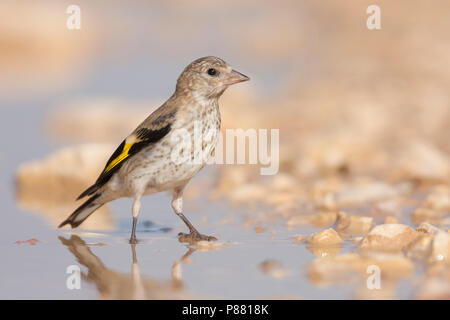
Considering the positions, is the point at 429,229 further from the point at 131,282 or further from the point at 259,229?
the point at 131,282

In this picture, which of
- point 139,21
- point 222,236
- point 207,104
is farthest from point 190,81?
point 139,21

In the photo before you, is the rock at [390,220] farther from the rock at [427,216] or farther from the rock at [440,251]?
the rock at [440,251]

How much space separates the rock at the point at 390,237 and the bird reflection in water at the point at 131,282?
1197mm

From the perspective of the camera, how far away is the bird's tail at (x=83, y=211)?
243 inches

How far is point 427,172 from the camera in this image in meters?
7.38

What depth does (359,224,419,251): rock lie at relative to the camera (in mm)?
4992

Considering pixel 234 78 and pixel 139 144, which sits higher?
pixel 234 78

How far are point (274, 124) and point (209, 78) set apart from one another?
491cm

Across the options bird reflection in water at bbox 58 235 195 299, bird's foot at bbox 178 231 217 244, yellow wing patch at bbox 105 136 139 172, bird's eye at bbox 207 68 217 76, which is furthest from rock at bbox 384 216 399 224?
yellow wing patch at bbox 105 136 139 172

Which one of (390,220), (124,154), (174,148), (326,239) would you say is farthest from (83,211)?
(390,220)

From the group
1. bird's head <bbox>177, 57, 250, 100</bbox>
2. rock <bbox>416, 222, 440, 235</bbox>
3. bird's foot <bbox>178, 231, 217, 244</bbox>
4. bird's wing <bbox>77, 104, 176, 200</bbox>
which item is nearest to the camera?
rock <bbox>416, 222, 440, 235</bbox>

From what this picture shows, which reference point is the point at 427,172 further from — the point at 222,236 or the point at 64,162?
the point at 64,162

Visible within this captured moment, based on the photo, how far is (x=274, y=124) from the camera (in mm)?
11023

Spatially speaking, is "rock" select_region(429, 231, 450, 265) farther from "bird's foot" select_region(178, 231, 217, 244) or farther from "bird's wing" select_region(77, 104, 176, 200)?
"bird's wing" select_region(77, 104, 176, 200)
